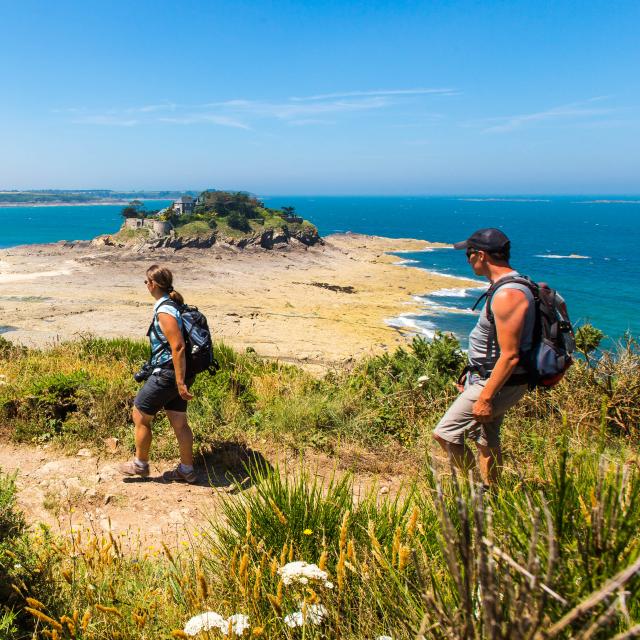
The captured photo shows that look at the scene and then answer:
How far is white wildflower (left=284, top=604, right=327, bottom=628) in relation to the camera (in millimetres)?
1650

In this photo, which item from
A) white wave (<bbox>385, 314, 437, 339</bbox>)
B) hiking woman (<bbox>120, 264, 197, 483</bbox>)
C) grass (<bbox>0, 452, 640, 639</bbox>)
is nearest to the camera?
grass (<bbox>0, 452, 640, 639</bbox>)

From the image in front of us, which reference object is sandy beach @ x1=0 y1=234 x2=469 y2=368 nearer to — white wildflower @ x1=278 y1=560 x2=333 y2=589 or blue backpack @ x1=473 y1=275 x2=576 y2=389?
blue backpack @ x1=473 y1=275 x2=576 y2=389

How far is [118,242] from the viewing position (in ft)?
191

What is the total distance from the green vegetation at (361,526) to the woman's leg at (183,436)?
520mm

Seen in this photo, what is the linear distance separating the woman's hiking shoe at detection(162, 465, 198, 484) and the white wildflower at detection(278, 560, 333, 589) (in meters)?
2.64

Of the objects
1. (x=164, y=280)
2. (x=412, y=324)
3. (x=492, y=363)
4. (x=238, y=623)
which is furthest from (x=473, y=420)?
(x=412, y=324)

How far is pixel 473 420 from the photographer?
10.9 ft

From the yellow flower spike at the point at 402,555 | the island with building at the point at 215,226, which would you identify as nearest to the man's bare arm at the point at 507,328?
the yellow flower spike at the point at 402,555

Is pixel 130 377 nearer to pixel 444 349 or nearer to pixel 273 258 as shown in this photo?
pixel 444 349

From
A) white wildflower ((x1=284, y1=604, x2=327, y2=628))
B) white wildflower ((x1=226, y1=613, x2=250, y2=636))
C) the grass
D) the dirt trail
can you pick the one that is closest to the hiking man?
the grass

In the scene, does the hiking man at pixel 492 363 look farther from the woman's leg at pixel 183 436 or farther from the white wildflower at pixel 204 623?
the woman's leg at pixel 183 436

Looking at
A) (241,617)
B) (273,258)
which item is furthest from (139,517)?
(273,258)

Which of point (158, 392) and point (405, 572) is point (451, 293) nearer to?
point (158, 392)

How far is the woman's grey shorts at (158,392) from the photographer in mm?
4180
